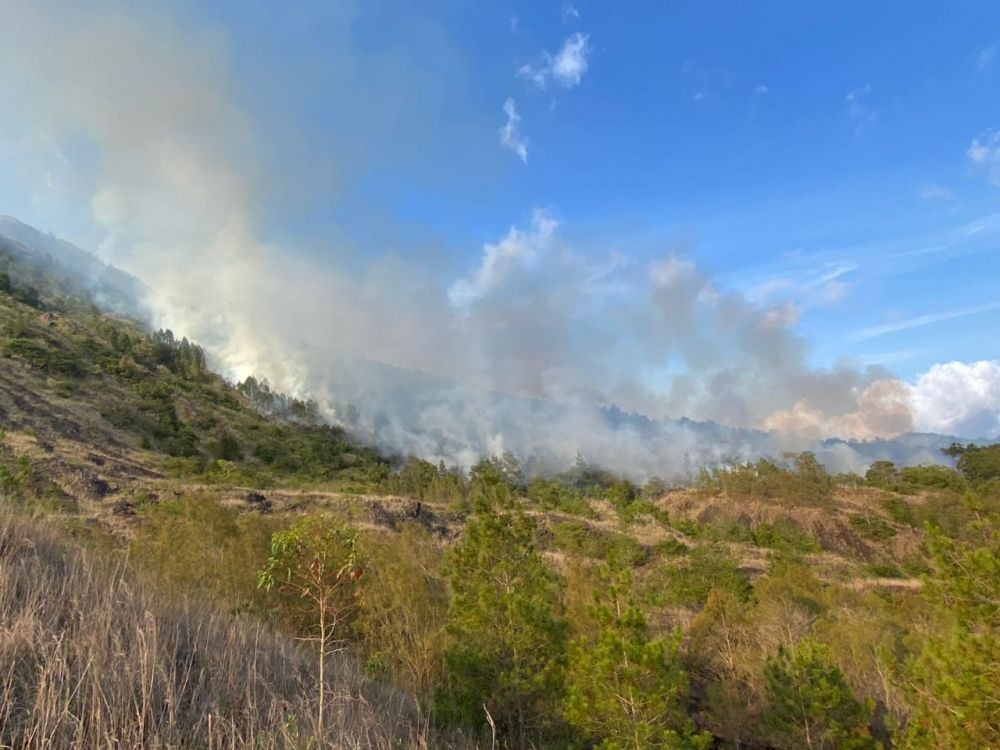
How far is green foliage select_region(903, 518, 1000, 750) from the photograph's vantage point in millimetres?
8141

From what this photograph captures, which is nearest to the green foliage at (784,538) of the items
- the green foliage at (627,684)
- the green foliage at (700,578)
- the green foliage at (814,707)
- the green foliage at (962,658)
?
the green foliage at (700,578)

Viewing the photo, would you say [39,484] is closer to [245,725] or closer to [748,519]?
[245,725]

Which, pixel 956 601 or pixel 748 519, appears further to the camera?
pixel 748 519

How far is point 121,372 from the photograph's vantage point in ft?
264

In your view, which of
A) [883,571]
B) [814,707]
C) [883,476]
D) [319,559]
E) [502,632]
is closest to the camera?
[319,559]

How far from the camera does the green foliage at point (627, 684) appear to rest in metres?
10.1

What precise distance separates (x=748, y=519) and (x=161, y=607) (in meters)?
77.2

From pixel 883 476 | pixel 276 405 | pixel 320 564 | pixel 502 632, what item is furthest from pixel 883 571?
pixel 276 405

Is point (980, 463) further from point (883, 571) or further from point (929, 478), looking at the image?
point (883, 571)

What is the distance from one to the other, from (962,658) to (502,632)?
842 cm

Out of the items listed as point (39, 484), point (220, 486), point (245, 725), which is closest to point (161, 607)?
point (245, 725)

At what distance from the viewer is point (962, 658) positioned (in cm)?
843

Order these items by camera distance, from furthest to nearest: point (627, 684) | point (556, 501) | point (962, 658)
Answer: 1. point (556, 501)
2. point (627, 684)
3. point (962, 658)

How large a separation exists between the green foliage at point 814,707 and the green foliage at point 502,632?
709 cm
